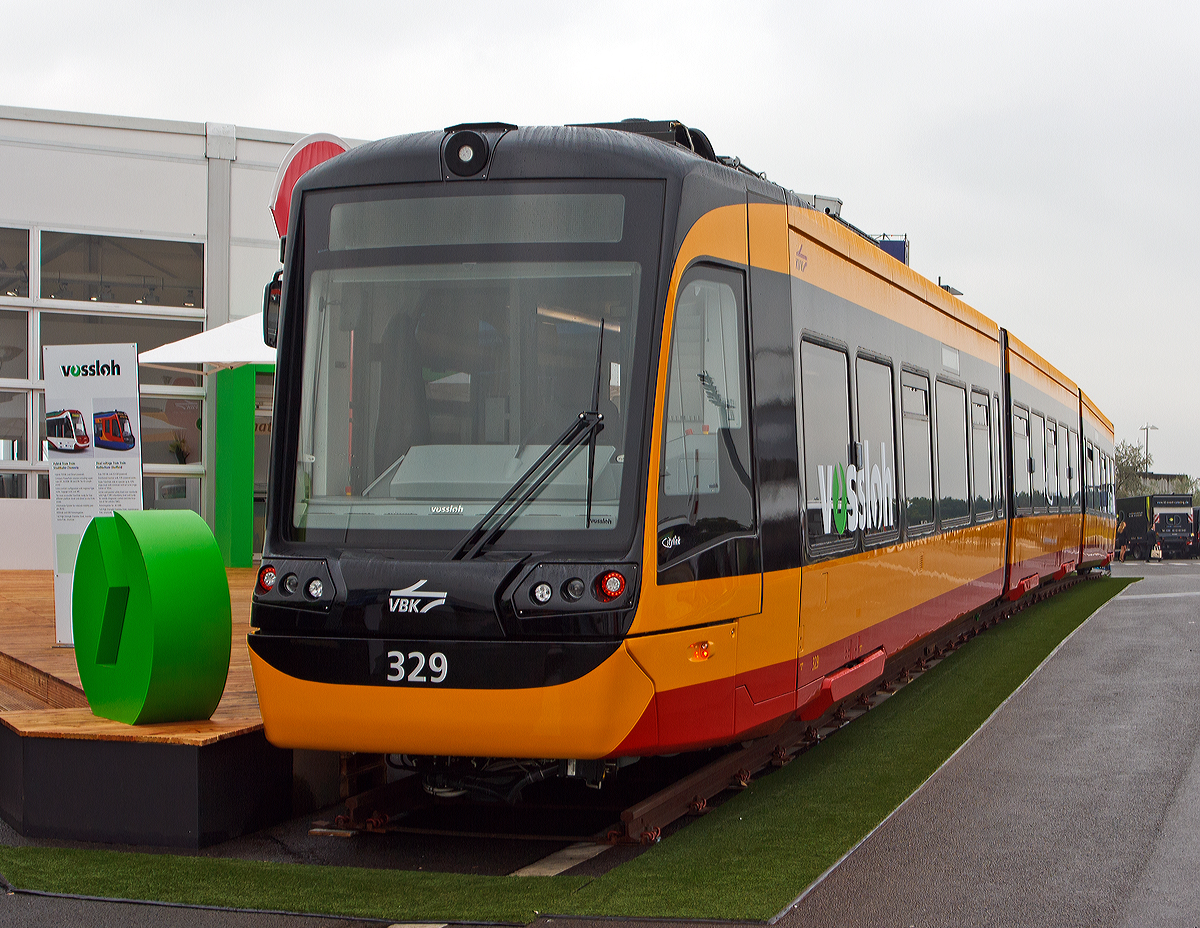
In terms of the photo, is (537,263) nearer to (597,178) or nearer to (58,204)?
(597,178)

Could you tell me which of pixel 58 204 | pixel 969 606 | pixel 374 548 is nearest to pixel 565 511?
pixel 374 548

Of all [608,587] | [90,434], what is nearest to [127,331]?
[90,434]

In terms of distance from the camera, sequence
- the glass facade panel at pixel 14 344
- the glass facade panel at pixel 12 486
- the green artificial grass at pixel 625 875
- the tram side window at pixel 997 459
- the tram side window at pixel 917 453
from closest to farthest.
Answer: the green artificial grass at pixel 625 875 → the tram side window at pixel 917 453 → the tram side window at pixel 997 459 → the glass facade panel at pixel 12 486 → the glass facade panel at pixel 14 344

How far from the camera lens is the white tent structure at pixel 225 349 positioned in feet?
46.9

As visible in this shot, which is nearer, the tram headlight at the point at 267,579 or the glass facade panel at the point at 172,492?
the tram headlight at the point at 267,579

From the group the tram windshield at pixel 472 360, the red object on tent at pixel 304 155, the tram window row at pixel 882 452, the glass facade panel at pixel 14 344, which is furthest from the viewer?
the glass facade panel at pixel 14 344

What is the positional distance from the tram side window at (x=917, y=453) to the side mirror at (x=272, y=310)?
4.62 meters

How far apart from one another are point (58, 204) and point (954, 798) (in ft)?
54.1

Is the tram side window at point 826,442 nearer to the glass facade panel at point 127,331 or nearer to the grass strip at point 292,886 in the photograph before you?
the grass strip at point 292,886

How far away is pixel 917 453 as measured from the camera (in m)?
9.72

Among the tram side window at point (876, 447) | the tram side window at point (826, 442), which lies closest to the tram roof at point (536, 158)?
the tram side window at point (826, 442)

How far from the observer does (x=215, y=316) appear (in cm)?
1948

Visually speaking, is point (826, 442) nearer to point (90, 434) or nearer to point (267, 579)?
point (267, 579)

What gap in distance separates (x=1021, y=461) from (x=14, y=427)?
1399 cm
